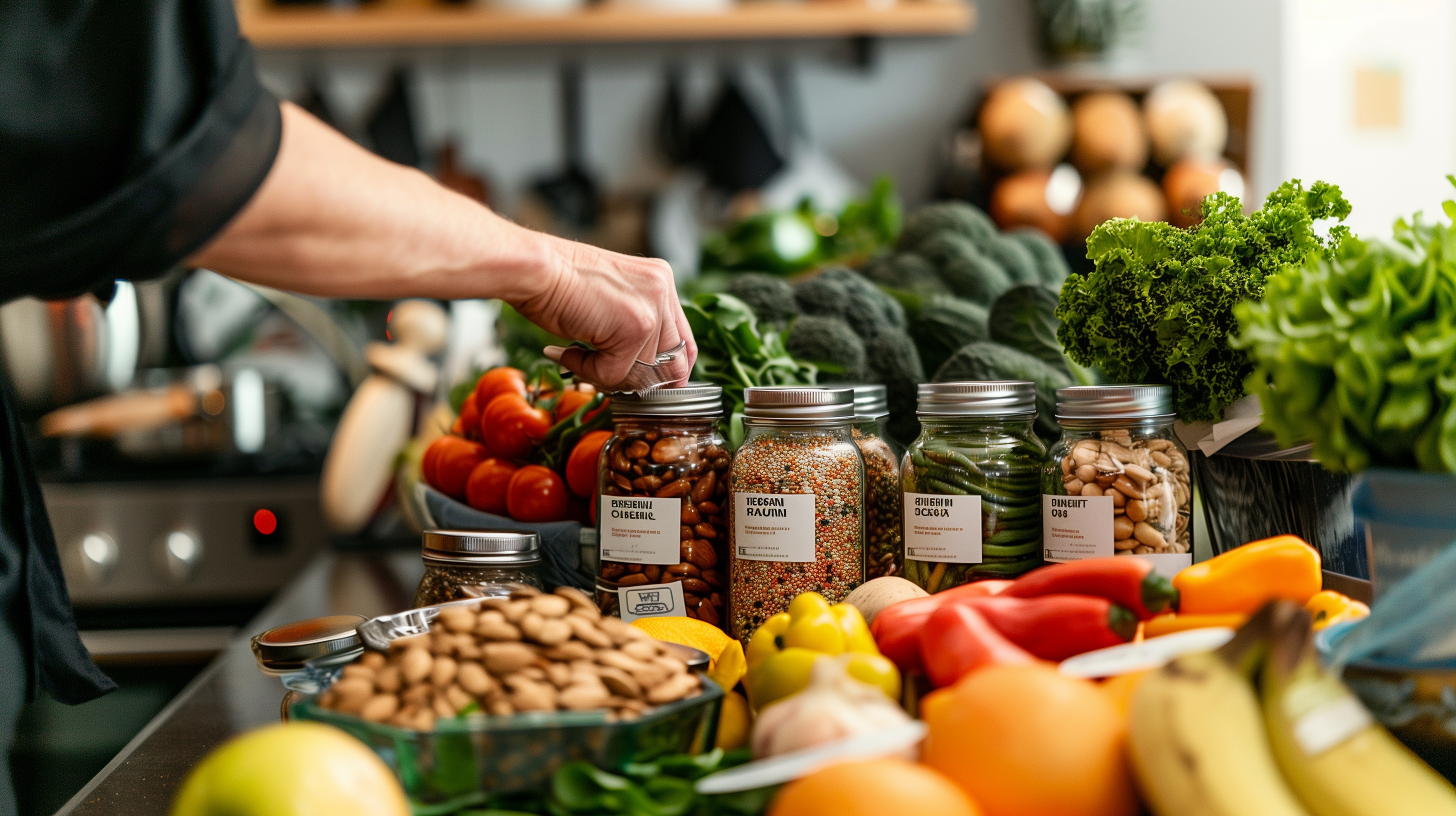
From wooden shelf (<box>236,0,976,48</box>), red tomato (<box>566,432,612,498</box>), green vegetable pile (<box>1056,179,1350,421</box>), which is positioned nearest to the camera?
green vegetable pile (<box>1056,179,1350,421</box>)

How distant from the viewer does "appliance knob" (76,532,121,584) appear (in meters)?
1.98

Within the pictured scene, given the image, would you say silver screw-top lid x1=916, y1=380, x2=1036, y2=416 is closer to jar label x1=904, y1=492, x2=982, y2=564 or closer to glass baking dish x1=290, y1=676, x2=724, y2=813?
jar label x1=904, y1=492, x2=982, y2=564

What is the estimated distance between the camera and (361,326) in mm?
2660

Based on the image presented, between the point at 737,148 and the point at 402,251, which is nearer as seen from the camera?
the point at 402,251

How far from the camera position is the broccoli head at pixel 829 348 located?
1.05 metres

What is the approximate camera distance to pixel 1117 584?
60cm

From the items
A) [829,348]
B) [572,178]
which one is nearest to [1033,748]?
[829,348]

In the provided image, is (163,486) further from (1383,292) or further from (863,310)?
(1383,292)

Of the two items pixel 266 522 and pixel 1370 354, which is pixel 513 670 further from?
pixel 266 522

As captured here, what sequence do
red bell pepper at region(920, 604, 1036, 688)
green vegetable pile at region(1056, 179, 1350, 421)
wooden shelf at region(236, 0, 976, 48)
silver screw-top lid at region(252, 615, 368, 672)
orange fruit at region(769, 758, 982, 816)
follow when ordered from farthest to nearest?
wooden shelf at region(236, 0, 976, 48)
green vegetable pile at region(1056, 179, 1350, 421)
silver screw-top lid at region(252, 615, 368, 672)
red bell pepper at region(920, 604, 1036, 688)
orange fruit at region(769, 758, 982, 816)

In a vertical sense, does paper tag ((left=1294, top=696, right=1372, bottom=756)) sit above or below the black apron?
below

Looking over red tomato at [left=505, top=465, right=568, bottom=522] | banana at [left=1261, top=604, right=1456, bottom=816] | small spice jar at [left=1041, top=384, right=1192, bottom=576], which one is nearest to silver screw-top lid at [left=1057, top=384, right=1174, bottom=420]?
small spice jar at [left=1041, top=384, right=1192, bottom=576]

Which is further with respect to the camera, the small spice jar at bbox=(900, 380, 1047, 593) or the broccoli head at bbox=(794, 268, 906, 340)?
the broccoli head at bbox=(794, 268, 906, 340)

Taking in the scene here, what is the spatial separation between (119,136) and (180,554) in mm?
1710
